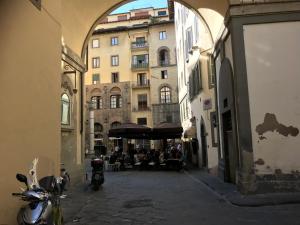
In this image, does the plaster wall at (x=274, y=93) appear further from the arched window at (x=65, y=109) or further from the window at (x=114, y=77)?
the window at (x=114, y=77)

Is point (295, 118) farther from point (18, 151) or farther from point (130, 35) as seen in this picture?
point (130, 35)

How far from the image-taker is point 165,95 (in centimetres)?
5153

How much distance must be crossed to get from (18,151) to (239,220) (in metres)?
4.30

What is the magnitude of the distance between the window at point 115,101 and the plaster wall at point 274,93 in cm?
4287

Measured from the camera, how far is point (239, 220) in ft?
24.8

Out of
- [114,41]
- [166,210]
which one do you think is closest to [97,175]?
[166,210]

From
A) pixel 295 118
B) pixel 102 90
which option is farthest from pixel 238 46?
pixel 102 90

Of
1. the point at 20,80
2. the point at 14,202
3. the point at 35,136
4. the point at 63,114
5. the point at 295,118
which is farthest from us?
the point at 63,114

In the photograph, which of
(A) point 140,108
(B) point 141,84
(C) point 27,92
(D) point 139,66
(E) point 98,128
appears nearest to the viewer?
(C) point 27,92

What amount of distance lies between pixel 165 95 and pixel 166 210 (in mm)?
42868

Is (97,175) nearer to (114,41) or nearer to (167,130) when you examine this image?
(167,130)

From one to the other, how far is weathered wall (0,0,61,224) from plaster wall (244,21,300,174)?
556 centimetres

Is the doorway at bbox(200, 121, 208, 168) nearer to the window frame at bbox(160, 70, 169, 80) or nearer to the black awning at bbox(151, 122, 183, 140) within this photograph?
the black awning at bbox(151, 122, 183, 140)

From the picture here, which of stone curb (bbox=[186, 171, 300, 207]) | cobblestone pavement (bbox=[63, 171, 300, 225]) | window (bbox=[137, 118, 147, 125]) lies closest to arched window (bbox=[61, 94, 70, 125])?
cobblestone pavement (bbox=[63, 171, 300, 225])
